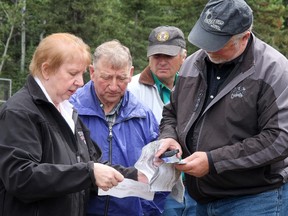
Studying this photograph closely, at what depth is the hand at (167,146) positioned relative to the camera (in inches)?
147

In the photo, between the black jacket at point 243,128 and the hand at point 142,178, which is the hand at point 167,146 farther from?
the hand at point 142,178

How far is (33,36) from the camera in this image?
131 feet

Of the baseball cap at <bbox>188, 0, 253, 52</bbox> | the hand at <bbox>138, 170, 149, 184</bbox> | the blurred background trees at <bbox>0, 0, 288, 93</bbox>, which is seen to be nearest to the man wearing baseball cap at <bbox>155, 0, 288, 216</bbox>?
the baseball cap at <bbox>188, 0, 253, 52</bbox>

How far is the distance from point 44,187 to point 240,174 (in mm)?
1151

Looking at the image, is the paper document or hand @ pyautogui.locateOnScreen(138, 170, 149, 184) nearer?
the paper document

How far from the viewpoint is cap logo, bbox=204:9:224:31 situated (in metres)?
3.59

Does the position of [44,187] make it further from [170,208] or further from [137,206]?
[170,208]

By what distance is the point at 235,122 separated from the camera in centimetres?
353

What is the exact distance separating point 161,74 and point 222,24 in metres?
1.74

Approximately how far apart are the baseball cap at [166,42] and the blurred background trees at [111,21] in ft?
78.8

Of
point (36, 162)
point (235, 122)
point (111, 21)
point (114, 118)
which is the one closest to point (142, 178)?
point (114, 118)

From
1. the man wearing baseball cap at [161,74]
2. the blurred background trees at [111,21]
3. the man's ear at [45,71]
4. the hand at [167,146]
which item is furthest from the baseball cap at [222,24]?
the blurred background trees at [111,21]

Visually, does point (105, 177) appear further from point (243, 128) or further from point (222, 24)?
point (222, 24)

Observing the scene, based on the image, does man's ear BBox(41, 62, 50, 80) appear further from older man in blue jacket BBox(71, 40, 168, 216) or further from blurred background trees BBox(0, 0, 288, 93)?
blurred background trees BBox(0, 0, 288, 93)
